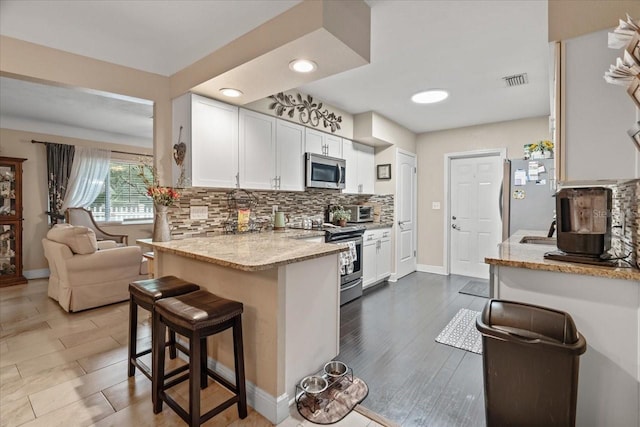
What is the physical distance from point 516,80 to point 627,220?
2.00 metres

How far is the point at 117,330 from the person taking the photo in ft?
9.63

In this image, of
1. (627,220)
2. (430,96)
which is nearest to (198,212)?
(430,96)

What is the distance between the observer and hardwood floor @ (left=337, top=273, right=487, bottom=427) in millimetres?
1835

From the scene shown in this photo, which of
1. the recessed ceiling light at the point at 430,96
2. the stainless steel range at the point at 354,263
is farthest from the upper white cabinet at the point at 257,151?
the recessed ceiling light at the point at 430,96

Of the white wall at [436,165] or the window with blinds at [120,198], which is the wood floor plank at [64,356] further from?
the white wall at [436,165]

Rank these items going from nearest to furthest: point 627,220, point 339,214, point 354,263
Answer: point 627,220 < point 354,263 < point 339,214

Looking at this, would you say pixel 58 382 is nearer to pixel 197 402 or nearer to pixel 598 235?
pixel 197 402

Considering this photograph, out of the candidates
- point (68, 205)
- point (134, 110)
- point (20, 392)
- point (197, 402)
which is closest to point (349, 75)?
point (197, 402)

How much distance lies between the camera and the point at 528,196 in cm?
360

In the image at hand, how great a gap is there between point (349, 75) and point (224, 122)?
4.29ft

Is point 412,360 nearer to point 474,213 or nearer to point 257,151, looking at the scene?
point 257,151

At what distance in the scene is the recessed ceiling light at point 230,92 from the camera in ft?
8.40

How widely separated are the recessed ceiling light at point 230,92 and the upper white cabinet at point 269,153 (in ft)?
1.02

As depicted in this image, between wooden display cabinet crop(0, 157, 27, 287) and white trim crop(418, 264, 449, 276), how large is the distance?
20.6ft
